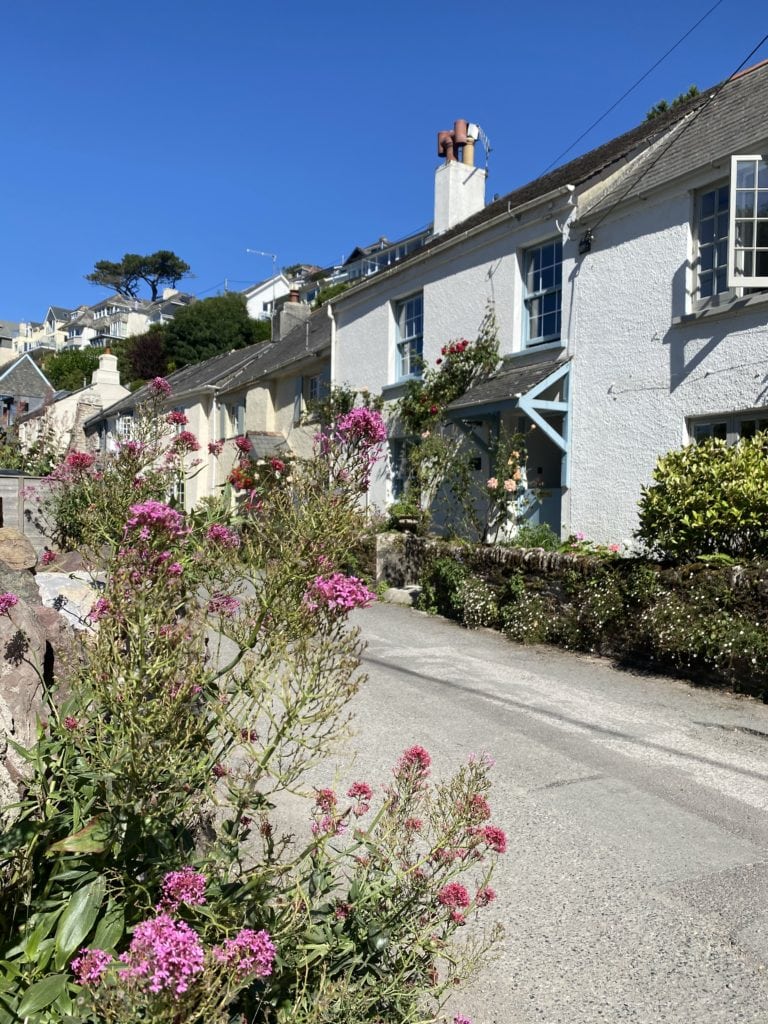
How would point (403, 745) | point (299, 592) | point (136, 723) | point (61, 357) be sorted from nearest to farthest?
point (136, 723)
point (299, 592)
point (403, 745)
point (61, 357)

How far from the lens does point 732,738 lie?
6.17 meters

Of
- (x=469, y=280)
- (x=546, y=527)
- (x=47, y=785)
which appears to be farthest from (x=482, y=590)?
(x=47, y=785)

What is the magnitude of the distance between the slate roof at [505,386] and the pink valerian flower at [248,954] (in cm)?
1092

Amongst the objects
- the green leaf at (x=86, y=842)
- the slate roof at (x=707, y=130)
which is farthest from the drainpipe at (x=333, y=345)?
the green leaf at (x=86, y=842)

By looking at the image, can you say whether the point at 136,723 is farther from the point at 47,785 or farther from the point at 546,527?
the point at 546,527

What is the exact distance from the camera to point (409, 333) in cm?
1730

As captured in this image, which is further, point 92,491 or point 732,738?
point 732,738

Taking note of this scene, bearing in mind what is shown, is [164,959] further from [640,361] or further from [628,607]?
[640,361]

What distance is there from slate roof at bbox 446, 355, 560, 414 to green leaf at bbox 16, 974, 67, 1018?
35.6 feet

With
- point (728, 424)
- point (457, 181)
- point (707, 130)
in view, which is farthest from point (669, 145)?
point (457, 181)

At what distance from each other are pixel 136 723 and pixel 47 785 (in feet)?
2.94

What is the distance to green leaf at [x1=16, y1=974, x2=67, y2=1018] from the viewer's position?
75.7 inches

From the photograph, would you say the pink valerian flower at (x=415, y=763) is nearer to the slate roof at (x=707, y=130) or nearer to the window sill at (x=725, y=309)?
the window sill at (x=725, y=309)

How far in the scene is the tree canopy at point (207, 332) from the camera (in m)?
53.9
